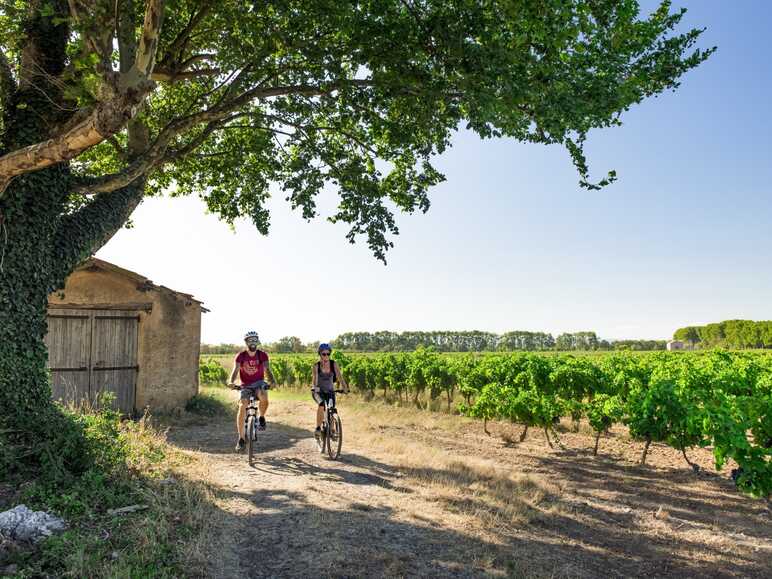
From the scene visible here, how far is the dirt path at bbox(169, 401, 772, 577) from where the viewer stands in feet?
17.3

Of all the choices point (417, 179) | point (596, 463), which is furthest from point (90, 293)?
point (596, 463)

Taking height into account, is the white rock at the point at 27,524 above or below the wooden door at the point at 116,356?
below

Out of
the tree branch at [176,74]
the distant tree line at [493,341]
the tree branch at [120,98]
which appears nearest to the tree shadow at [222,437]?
the tree branch at [120,98]

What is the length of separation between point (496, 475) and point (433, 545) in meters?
4.14

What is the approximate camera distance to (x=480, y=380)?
17.8 meters

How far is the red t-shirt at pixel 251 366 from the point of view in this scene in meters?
9.01

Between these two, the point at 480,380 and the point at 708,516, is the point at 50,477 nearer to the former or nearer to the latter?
the point at 708,516

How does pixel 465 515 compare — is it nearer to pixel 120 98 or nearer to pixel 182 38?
pixel 120 98

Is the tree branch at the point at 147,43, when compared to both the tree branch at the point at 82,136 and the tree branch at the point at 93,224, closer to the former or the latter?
the tree branch at the point at 82,136

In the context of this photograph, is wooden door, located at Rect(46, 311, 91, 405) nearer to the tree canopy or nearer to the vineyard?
the tree canopy

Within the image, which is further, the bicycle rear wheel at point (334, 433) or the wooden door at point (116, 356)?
the wooden door at point (116, 356)

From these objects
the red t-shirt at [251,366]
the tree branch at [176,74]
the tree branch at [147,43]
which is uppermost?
the tree branch at [176,74]

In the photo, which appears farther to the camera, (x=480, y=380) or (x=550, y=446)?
(x=480, y=380)

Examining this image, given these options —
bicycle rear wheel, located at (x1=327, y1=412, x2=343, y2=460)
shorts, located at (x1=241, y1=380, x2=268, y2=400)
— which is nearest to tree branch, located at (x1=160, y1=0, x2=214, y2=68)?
shorts, located at (x1=241, y1=380, x2=268, y2=400)
